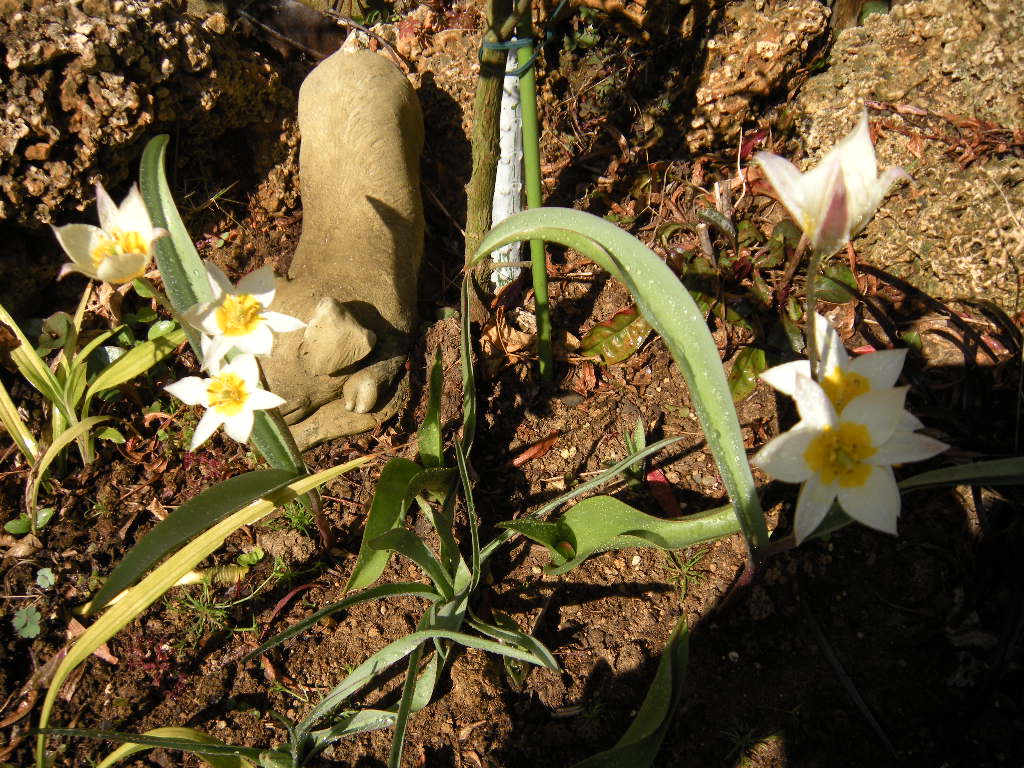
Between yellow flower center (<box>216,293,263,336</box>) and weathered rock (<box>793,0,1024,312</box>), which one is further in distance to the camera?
weathered rock (<box>793,0,1024,312</box>)

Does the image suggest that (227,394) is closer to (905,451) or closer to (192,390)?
(192,390)

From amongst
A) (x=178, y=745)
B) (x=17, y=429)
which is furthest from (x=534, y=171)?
(x=17, y=429)

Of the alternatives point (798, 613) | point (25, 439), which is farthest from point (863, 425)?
point (25, 439)

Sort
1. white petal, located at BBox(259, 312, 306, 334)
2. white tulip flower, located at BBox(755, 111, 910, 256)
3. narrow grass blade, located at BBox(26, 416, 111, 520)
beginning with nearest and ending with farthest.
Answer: white tulip flower, located at BBox(755, 111, 910, 256)
white petal, located at BBox(259, 312, 306, 334)
narrow grass blade, located at BBox(26, 416, 111, 520)

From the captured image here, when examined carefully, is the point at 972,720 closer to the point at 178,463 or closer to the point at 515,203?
the point at 515,203

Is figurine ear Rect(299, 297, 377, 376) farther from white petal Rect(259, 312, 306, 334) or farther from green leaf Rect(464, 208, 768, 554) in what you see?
green leaf Rect(464, 208, 768, 554)

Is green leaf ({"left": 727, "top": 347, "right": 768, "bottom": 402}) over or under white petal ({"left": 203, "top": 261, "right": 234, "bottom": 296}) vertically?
under

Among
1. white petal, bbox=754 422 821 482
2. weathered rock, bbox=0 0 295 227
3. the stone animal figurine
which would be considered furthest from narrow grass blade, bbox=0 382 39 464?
white petal, bbox=754 422 821 482
